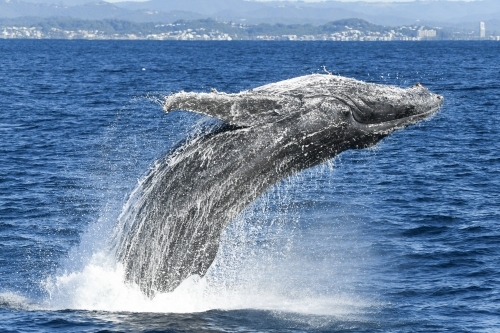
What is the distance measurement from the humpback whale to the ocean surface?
68 centimetres

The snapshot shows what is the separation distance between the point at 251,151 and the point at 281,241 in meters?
8.39

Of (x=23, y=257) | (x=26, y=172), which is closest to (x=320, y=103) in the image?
(x=23, y=257)

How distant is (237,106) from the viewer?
1286cm

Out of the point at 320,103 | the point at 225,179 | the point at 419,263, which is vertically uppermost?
the point at 320,103

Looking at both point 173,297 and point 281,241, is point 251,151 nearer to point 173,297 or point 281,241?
point 173,297

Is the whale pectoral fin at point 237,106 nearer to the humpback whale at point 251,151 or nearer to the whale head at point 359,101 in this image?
the humpback whale at point 251,151

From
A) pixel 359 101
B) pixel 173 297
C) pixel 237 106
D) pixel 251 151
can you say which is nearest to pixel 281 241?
pixel 173 297

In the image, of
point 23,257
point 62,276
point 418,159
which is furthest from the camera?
point 418,159

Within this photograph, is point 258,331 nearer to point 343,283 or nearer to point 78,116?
point 343,283

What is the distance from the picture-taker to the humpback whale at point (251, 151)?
13.5 m

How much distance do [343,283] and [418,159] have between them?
16.6m

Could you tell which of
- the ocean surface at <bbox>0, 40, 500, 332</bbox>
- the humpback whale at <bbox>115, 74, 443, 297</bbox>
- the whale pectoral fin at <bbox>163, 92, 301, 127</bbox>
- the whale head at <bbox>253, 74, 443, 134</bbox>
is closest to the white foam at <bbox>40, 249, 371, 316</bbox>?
Answer: the ocean surface at <bbox>0, 40, 500, 332</bbox>

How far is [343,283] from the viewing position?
1845 centimetres

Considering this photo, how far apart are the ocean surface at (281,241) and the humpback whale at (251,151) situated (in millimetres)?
676
